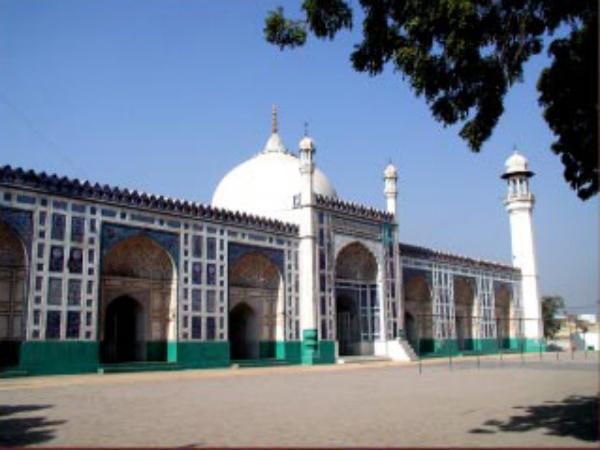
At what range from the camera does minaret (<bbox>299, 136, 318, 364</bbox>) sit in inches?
1094

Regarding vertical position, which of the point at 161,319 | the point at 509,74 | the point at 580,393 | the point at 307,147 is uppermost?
the point at 307,147

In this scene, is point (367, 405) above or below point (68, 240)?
below

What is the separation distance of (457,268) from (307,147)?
609 inches

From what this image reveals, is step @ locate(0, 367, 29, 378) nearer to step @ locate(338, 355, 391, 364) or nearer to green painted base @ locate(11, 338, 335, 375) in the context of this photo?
green painted base @ locate(11, 338, 335, 375)

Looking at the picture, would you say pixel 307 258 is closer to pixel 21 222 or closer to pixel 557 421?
pixel 21 222

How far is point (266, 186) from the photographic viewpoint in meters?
32.9

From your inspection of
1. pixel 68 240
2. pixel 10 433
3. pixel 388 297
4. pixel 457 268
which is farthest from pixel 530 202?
pixel 10 433

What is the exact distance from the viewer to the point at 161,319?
76.7ft

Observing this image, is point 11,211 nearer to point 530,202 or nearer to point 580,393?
point 580,393

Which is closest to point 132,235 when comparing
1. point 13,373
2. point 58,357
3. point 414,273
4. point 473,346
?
point 58,357

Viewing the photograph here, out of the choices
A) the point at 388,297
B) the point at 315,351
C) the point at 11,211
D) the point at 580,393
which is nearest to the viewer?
the point at 580,393

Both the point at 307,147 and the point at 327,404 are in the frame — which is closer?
the point at 327,404

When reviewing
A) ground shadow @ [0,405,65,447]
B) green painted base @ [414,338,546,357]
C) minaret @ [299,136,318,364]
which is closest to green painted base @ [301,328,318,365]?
minaret @ [299,136,318,364]

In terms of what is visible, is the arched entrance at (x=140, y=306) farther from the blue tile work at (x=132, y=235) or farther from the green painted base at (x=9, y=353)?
the green painted base at (x=9, y=353)
